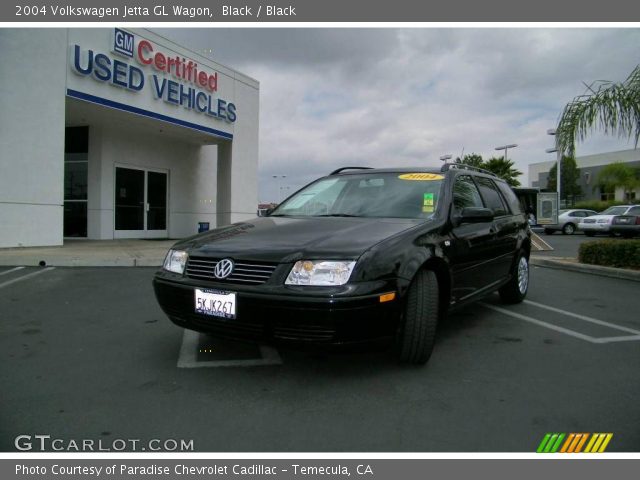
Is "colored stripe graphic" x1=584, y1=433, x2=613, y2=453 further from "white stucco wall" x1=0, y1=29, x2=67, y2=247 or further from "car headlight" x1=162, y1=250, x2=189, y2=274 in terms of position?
"white stucco wall" x1=0, y1=29, x2=67, y2=247

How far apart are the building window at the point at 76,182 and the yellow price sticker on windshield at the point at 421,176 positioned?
36.3ft

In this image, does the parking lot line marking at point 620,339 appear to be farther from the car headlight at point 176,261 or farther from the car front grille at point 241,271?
the car headlight at point 176,261

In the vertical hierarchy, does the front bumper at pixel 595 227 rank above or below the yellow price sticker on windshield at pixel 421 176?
below

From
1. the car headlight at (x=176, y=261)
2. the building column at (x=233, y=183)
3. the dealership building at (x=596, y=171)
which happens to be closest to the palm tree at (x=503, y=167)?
the dealership building at (x=596, y=171)

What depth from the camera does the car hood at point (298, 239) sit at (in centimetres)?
287

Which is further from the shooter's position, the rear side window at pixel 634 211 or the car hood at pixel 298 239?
the rear side window at pixel 634 211

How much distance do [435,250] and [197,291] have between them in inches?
66.0

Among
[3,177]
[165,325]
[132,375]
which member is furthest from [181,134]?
[132,375]

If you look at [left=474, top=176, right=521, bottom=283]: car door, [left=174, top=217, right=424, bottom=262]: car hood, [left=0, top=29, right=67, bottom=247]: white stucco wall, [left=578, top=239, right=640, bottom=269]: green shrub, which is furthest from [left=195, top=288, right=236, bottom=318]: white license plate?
[left=0, top=29, right=67, bottom=247]: white stucco wall

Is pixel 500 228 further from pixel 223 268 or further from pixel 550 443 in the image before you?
pixel 223 268

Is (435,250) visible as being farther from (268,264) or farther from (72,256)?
(72,256)

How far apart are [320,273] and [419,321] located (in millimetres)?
791

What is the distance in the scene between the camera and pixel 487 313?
5.09m
